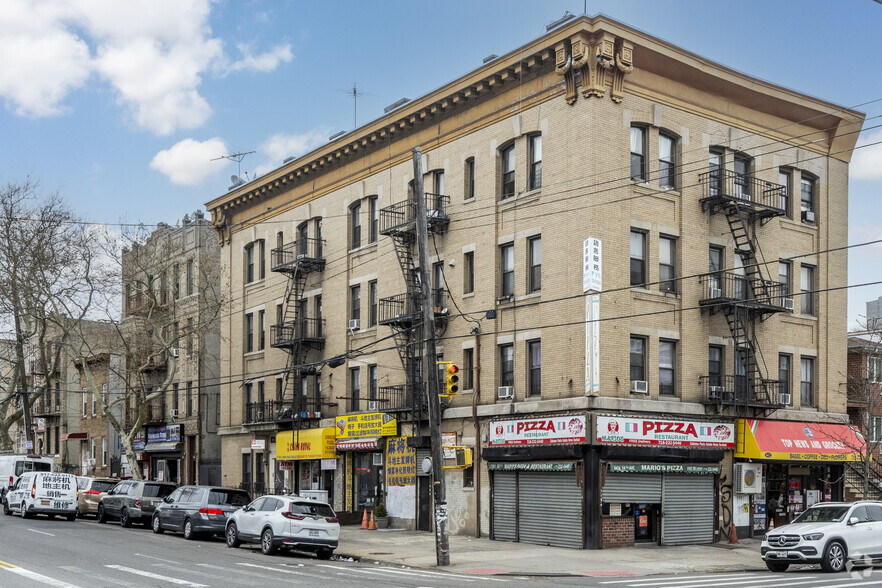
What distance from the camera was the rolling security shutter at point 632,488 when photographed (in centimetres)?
2853

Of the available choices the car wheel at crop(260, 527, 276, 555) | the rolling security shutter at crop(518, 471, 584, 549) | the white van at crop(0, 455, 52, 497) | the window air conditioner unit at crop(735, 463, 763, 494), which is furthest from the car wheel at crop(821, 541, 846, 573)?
the white van at crop(0, 455, 52, 497)

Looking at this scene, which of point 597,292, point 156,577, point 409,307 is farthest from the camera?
point 409,307

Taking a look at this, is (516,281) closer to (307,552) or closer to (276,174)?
(307,552)

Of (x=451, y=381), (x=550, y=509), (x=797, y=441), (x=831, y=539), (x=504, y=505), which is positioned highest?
(x=451, y=381)

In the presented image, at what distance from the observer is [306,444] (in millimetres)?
40156

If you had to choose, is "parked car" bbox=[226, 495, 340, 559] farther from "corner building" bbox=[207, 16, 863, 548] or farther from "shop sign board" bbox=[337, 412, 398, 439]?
"shop sign board" bbox=[337, 412, 398, 439]

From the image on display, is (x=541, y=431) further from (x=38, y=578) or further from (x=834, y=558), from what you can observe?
(x=38, y=578)

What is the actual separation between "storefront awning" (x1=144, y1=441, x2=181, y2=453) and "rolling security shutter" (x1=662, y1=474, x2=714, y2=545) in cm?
3106

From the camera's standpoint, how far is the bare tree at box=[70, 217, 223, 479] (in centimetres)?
4412

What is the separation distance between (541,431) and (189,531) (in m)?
11.1

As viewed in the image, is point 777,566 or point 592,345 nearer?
point 777,566

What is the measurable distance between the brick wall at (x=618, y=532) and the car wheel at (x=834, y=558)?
676 cm

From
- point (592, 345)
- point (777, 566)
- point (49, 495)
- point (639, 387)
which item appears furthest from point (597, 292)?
point (49, 495)

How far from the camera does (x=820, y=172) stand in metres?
35.7
